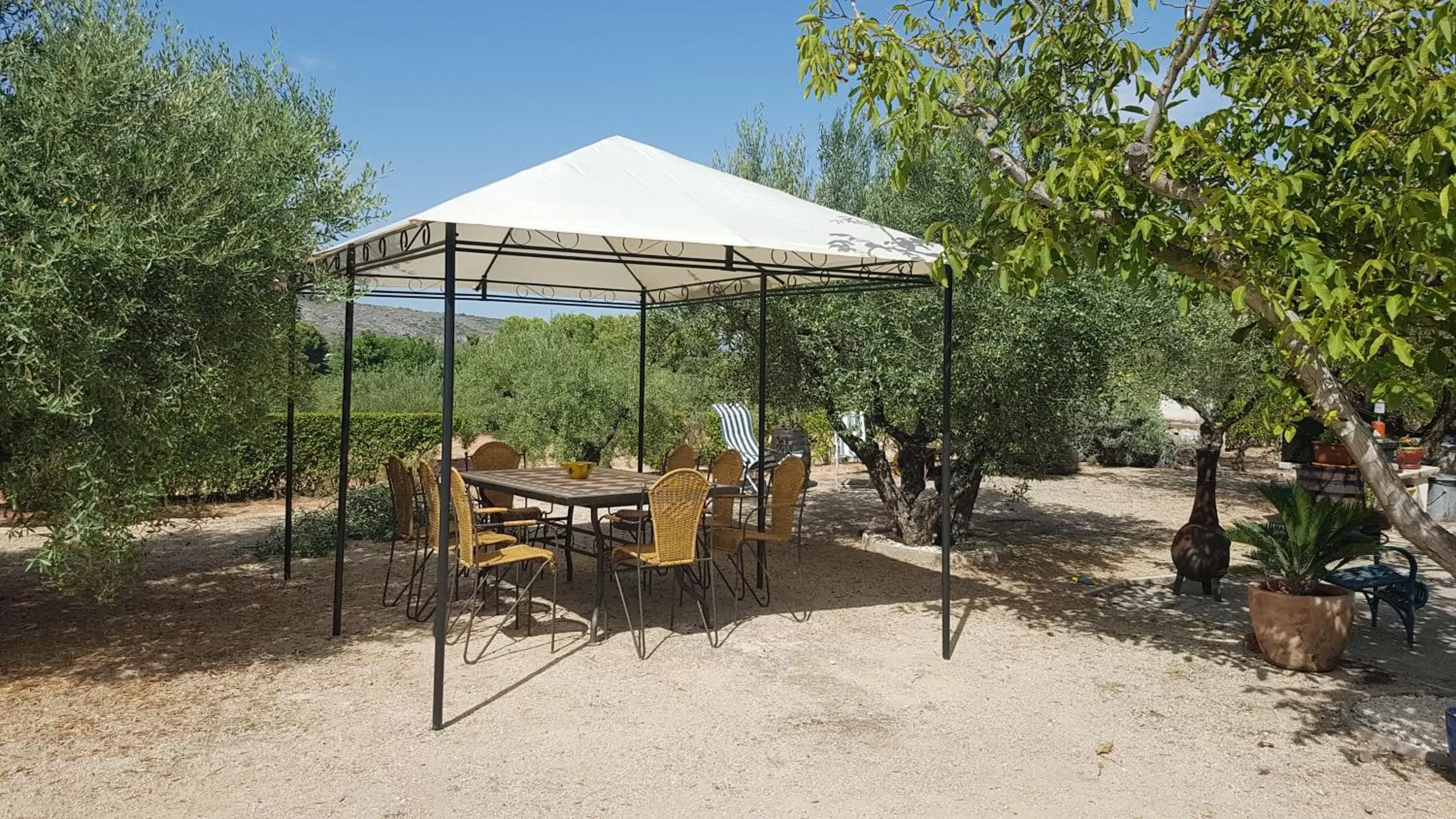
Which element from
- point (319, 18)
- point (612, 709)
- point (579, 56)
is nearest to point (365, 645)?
point (612, 709)

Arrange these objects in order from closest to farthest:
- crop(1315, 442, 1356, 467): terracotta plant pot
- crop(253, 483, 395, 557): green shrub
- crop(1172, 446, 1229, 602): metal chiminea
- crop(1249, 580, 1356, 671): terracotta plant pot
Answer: crop(1249, 580, 1356, 671): terracotta plant pot
crop(1172, 446, 1229, 602): metal chiminea
crop(253, 483, 395, 557): green shrub
crop(1315, 442, 1356, 467): terracotta plant pot

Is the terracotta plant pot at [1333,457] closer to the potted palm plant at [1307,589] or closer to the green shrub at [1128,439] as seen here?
the potted palm plant at [1307,589]

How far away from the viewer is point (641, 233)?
14.7 ft

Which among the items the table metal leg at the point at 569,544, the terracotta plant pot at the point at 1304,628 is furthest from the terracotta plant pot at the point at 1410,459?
the table metal leg at the point at 569,544

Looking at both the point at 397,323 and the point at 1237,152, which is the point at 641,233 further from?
the point at 397,323

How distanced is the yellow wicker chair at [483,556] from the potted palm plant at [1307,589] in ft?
12.2

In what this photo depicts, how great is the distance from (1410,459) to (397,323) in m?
24.6

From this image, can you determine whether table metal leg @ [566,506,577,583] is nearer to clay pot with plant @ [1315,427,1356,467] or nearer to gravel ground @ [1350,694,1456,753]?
gravel ground @ [1350,694,1456,753]

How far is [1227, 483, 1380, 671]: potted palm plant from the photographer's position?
16.6ft

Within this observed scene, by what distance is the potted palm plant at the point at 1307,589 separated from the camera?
5.05m

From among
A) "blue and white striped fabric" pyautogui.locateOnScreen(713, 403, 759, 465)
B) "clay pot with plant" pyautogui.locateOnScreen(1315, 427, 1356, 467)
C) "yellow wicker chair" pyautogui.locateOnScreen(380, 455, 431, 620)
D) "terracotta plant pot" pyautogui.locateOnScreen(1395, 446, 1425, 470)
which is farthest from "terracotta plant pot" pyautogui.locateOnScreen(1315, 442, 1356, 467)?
"yellow wicker chair" pyautogui.locateOnScreen(380, 455, 431, 620)

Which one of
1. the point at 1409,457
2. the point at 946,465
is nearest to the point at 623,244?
the point at 946,465

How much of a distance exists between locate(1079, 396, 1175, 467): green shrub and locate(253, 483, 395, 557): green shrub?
452 inches

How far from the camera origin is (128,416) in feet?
13.9
